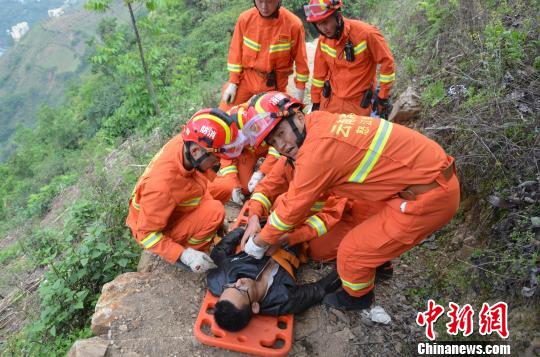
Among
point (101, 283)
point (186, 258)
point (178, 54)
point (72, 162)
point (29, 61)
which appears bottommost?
point (29, 61)

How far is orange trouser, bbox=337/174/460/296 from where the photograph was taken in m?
2.54

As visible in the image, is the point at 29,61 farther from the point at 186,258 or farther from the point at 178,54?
the point at 186,258

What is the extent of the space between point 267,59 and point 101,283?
117 inches

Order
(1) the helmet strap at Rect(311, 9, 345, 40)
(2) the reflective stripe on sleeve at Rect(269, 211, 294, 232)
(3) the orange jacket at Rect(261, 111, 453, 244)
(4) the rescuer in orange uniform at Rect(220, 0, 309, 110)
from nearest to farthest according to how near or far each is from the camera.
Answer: (3) the orange jacket at Rect(261, 111, 453, 244)
(2) the reflective stripe on sleeve at Rect(269, 211, 294, 232)
(1) the helmet strap at Rect(311, 9, 345, 40)
(4) the rescuer in orange uniform at Rect(220, 0, 309, 110)

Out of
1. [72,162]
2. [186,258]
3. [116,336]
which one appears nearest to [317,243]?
[186,258]

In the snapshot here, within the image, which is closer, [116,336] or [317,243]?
[116,336]

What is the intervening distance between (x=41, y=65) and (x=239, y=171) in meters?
64.5

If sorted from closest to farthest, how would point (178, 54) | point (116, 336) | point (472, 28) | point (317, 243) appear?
point (116, 336)
point (317, 243)
point (472, 28)
point (178, 54)

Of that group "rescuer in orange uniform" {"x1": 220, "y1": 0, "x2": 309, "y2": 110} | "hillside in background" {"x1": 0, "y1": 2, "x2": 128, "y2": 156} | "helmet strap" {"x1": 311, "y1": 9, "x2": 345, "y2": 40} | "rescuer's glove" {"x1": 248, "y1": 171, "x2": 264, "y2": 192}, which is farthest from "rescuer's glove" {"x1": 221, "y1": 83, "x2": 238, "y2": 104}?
"hillside in background" {"x1": 0, "y1": 2, "x2": 128, "y2": 156}

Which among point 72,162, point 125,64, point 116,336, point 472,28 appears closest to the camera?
point 116,336

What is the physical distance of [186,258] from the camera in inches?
121

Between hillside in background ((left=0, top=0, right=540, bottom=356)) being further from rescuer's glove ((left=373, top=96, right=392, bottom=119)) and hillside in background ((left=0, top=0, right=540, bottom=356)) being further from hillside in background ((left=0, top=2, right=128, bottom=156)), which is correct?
hillside in background ((left=0, top=2, right=128, bottom=156))

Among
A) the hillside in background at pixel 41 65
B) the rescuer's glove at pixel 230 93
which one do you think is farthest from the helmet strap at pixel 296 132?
the hillside in background at pixel 41 65

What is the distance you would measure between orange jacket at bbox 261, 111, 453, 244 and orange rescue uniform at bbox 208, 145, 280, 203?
4.94 ft
